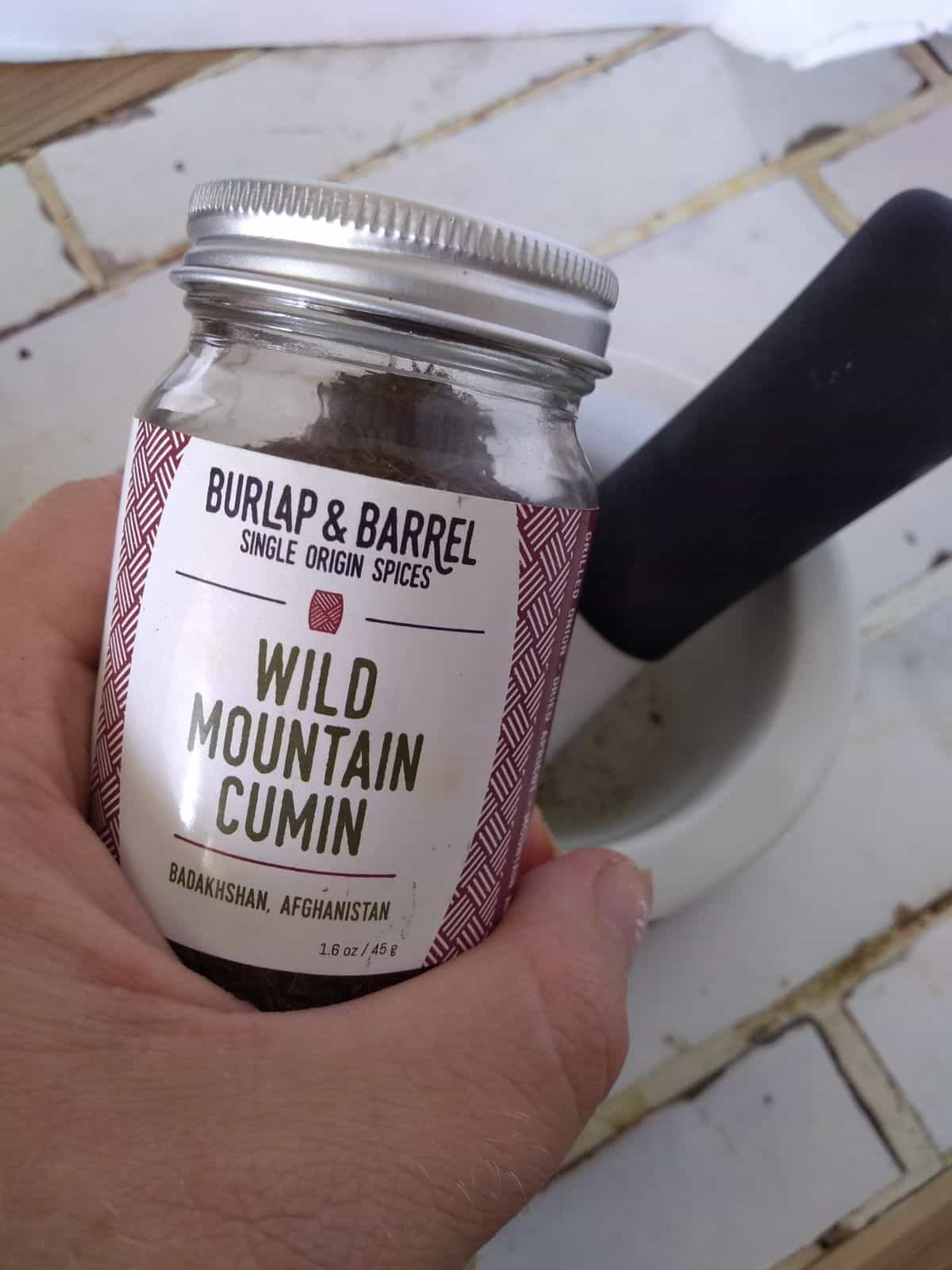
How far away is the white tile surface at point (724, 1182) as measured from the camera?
0.78 metres

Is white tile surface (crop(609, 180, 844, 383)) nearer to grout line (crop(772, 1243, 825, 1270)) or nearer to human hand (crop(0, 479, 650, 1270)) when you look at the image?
human hand (crop(0, 479, 650, 1270))

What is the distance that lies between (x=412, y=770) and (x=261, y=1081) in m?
0.15

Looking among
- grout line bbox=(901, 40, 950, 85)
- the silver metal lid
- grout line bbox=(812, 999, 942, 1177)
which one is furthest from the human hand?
grout line bbox=(901, 40, 950, 85)

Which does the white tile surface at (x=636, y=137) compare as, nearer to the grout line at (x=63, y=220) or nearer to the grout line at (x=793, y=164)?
the grout line at (x=793, y=164)

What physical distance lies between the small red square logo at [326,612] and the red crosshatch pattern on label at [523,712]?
8 centimetres

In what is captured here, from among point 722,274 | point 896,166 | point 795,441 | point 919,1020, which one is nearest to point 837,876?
point 919,1020

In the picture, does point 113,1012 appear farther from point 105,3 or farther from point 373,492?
point 105,3

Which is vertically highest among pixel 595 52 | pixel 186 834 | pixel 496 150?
pixel 595 52

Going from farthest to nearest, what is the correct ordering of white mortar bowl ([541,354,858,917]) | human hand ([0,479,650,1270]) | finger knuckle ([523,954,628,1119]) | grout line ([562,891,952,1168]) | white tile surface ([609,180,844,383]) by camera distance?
white tile surface ([609,180,844,383])
grout line ([562,891,952,1168])
white mortar bowl ([541,354,858,917])
finger knuckle ([523,954,628,1119])
human hand ([0,479,650,1270])

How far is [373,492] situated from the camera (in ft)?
1.28

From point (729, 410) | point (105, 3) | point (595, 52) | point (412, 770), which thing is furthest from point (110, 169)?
point (412, 770)

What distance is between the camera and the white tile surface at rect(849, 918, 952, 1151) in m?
0.83

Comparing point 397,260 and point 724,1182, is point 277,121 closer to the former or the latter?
point 397,260

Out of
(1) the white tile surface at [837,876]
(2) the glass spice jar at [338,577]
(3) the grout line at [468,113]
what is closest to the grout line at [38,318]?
(3) the grout line at [468,113]
